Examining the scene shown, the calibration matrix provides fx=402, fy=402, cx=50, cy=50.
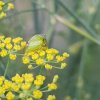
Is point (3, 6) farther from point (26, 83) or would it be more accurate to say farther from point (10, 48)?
point (26, 83)

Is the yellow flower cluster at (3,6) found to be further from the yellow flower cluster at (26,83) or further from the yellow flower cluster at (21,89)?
the yellow flower cluster at (21,89)

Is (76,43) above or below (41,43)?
above

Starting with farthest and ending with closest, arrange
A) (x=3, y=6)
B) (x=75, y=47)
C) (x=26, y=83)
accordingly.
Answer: (x=75, y=47) → (x=3, y=6) → (x=26, y=83)

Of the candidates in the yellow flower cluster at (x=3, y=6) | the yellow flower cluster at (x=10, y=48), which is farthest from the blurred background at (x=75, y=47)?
the yellow flower cluster at (x=10, y=48)

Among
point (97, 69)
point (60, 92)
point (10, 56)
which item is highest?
point (97, 69)

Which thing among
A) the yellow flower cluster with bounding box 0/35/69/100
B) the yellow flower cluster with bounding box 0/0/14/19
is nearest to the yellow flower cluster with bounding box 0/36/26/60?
the yellow flower cluster with bounding box 0/35/69/100

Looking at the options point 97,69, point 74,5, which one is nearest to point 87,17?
point 74,5

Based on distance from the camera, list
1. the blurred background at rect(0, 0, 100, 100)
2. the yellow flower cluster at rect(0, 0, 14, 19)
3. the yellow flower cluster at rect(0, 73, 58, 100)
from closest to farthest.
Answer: the yellow flower cluster at rect(0, 73, 58, 100), the yellow flower cluster at rect(0, 0, 14, 19), the blurred background at rect(0, 0, 100, 100)

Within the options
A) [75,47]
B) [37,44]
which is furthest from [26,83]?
[75,47]

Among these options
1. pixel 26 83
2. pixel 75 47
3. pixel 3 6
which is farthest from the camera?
pixel 75 47

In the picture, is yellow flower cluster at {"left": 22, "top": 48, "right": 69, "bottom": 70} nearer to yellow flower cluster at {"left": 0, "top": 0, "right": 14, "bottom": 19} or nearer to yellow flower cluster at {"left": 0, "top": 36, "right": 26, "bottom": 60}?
yellow flower cluster at {"left": 0, "top": 36, "right": 26, "bottom": 60}

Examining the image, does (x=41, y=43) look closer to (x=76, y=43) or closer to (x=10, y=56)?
(x=10, y=56)
